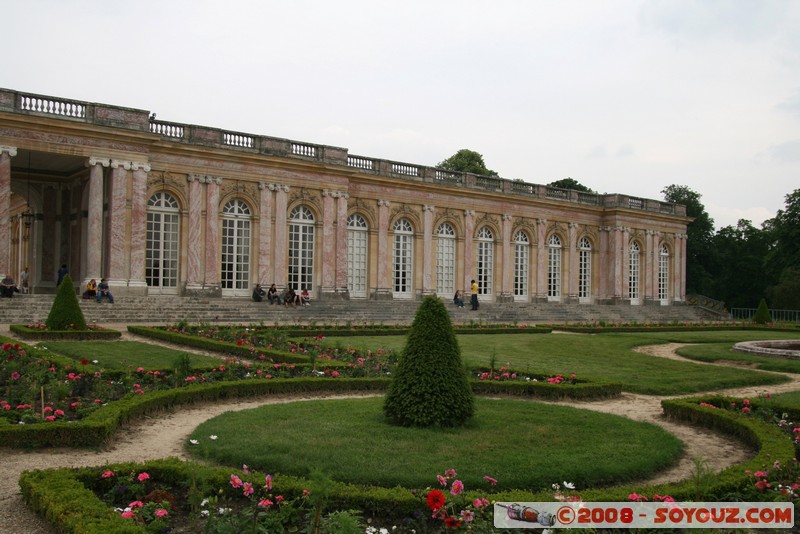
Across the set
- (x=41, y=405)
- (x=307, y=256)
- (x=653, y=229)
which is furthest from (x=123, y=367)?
(x=653, y=229)

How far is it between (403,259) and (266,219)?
8398mm

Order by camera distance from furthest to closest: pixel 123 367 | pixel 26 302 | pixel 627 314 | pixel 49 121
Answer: pixel 627 314 < pixel 49 121 < pixel 26 302 < pixel 123 367

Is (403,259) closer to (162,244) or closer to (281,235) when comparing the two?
(281,235)

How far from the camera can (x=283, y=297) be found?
30.6 m

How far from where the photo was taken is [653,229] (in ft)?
154

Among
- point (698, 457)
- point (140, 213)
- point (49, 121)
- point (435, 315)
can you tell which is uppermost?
point (49, 121)

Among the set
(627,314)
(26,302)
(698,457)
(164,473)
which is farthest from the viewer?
(627,314)

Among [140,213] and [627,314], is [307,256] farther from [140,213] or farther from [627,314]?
[627,314]

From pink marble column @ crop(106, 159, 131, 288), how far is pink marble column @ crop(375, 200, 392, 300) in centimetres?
1273

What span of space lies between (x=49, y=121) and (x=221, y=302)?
29.2 feet

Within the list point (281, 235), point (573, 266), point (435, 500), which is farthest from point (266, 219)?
point (435, 500)

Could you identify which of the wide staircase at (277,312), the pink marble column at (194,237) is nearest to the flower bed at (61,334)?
the wide staircase at (277,312)

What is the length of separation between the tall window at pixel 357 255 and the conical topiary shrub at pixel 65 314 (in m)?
17.9

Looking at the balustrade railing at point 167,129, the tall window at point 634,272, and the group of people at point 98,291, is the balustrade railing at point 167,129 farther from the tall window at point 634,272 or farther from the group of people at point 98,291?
the tall window at point 634,272
